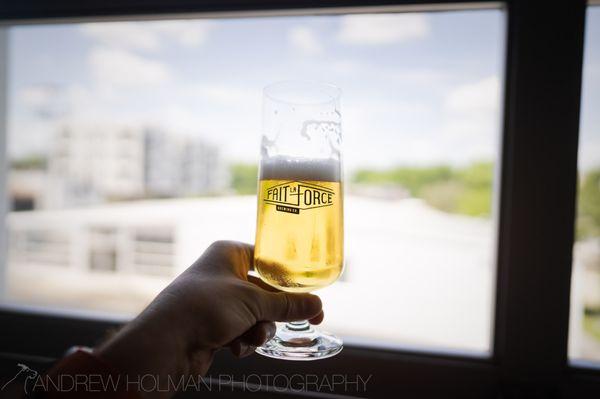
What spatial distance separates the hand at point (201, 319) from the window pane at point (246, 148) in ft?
2.04

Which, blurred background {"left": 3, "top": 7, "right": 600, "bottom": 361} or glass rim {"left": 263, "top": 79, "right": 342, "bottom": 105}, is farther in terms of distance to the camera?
blurred background {"left": 3, "top": 7, "right": 600, "bottom": 361}

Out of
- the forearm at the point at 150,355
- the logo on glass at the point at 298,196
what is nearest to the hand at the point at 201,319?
the forearm at the point at 150,355

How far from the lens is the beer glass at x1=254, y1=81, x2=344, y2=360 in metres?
0.81

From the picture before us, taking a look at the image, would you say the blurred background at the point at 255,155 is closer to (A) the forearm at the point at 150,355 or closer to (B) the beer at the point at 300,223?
(B) the beer at the point at 300,223

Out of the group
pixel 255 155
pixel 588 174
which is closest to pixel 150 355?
pixel 255 155

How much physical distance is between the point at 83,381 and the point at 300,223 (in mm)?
437

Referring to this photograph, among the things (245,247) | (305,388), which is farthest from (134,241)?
(245,247)

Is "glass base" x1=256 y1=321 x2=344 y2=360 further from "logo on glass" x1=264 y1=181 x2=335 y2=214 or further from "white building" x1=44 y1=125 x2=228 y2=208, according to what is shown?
"white building" x1=44 y1=125 x2=228 y2=208

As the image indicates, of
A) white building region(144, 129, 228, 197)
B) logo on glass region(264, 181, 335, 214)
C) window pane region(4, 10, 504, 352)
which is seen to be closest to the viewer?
logo on glass region(264, 181, 335, 214)

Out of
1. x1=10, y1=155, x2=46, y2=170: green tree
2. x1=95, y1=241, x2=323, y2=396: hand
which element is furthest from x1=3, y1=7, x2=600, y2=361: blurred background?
x1=95, y1=241, x2=323, y2=396: hand

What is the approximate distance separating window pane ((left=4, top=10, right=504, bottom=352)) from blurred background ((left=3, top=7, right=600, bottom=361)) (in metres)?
0.01

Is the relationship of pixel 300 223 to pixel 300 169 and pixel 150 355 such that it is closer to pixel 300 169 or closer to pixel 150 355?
pixel 300 169

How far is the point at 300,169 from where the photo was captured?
817mm

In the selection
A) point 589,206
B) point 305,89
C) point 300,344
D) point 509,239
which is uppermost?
point 305,89
